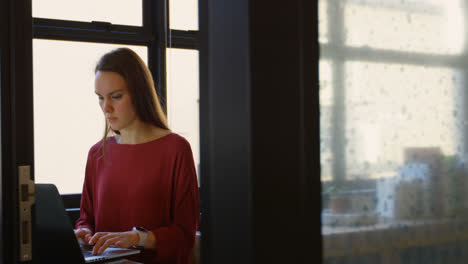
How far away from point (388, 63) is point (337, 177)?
0.14 m

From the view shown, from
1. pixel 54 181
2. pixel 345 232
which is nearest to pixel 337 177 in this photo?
pixel 345 232

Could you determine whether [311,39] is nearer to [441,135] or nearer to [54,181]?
[441,135]

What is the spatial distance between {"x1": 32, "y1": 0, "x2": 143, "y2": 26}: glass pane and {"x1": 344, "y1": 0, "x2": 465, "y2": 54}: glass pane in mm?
2523

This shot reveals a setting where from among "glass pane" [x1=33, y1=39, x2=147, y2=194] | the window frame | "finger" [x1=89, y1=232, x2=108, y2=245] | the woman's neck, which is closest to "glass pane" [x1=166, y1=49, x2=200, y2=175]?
the window frame

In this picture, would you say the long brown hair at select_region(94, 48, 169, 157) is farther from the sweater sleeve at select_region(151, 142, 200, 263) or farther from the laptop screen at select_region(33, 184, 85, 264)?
the laptop screen at select_region(33, 184, 85, 264)

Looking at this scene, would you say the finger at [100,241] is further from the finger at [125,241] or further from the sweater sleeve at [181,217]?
the sweater sleeve at [181,217]

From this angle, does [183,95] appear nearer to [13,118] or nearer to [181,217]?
[181,217]

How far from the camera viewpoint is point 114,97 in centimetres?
187

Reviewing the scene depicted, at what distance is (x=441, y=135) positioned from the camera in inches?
26.0

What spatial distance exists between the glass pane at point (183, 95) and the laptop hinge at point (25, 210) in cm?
168

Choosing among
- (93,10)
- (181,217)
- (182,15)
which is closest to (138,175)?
(181,217)

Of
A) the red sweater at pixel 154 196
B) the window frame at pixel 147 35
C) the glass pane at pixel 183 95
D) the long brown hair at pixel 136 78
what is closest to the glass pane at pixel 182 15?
the window frame at pixel 147 35

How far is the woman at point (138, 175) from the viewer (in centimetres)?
177

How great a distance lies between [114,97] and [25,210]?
48cm
